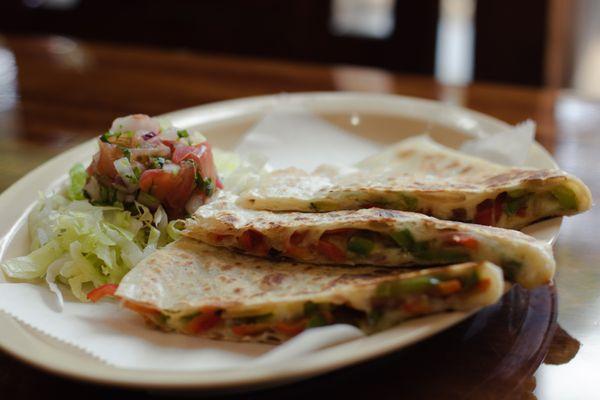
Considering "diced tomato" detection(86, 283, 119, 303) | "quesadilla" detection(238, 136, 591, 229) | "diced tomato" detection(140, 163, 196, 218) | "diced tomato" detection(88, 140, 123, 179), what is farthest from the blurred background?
"diced tomato" detection(86, 283, 119, 303)

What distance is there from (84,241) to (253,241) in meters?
0.52

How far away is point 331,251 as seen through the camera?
1.92 meters

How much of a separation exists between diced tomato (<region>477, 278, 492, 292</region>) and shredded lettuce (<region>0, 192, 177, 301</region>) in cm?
101

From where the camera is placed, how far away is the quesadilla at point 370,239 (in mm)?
1695

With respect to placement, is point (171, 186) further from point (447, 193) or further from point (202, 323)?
point (447, 193)

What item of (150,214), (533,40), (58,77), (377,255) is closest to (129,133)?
(150,214)

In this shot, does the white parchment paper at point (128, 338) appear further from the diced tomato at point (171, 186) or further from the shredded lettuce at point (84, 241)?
the diced tomato at point (171, 186)

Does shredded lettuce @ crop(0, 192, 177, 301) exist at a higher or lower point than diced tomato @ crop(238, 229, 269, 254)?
lower

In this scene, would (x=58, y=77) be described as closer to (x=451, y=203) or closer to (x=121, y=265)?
(x=121, y=265)

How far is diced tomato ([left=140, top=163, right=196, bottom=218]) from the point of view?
7.41ft

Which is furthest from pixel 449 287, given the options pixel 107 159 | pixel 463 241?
pixel 107 159

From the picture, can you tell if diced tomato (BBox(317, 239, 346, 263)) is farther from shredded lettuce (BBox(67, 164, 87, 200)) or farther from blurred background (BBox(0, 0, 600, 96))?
blurred background (BBox(0, 0, 600, 96))

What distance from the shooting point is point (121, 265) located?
214 centimetres

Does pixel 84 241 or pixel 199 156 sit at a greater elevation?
pixel 199 156
